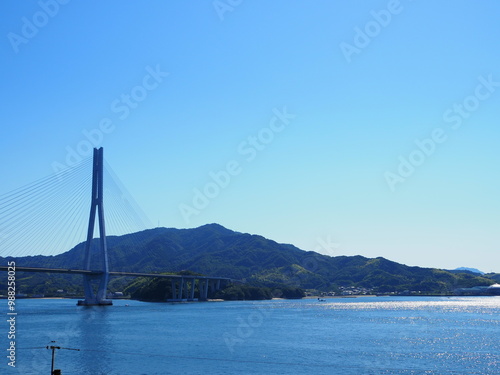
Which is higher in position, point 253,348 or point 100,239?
point 100,239

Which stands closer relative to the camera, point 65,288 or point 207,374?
point 207,374

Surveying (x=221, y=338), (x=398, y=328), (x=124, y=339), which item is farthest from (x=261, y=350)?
(x=398, y=328)

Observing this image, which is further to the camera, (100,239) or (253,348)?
(100,239)

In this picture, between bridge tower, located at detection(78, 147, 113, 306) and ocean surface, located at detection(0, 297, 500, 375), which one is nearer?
ocean surface, located at detection(0, 297, 500, 375)

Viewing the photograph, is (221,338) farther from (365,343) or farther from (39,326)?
(39,326)

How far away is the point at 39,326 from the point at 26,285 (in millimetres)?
135445

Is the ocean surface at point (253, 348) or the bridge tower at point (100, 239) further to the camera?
the bridge tower at point (100, 239)

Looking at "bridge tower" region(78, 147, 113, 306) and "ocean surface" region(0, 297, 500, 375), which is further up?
"bridge tower" region(78, 147, 113, 306)

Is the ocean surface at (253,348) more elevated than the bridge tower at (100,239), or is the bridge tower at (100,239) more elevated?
the bridge tower at (100,239)

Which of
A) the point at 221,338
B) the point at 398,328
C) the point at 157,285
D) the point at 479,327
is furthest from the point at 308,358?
the point at 157,285

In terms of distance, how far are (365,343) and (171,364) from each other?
18.6m

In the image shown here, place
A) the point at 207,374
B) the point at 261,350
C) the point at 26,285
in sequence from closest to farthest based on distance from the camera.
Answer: the point at 207,374 → the point at 261,350 → the point at 26,285

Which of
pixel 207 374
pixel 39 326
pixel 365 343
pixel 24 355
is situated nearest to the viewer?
pixel 207 374

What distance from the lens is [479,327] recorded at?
61.7m
